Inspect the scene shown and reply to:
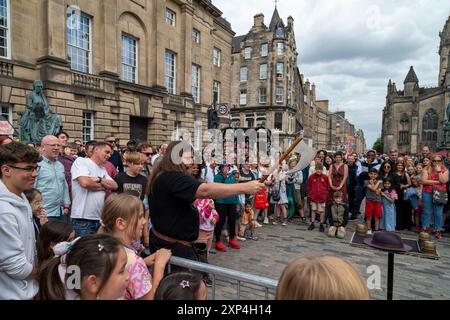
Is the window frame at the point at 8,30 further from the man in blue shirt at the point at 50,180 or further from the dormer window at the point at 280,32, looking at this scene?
the dormer window at the point at 280,32

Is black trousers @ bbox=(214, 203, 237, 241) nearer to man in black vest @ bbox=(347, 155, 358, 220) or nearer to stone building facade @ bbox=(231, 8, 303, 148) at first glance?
man in black vest @ bbox=(347, 155, 358, 220)

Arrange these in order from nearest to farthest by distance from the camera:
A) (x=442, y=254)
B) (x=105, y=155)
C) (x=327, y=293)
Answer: (x=327, y=293)
(x=105, y=155)
(x=442, y=254)

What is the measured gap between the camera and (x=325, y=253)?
5.79 metres

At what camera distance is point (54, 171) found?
420 centimetres

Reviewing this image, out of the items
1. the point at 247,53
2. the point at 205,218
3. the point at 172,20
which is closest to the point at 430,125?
the point at 247,53

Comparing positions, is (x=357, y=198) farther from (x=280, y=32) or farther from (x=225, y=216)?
(x=280, y=32)

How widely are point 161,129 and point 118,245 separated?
1806 cm

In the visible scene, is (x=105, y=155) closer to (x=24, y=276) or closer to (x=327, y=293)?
(x=24, y=276)

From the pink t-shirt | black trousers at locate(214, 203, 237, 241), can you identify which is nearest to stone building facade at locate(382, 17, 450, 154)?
black trousers at locate(214, 203, 237, 241)

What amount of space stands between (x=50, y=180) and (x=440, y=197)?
8828 millimetres

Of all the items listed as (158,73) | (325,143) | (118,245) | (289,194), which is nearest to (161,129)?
(158,73)

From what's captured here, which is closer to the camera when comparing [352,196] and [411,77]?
[352,196]

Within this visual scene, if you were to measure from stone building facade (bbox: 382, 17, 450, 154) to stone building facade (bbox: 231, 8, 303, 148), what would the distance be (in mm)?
27434
